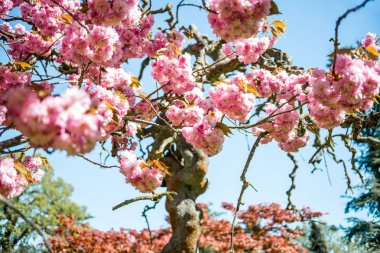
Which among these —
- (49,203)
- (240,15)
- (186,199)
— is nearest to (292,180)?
(186,199)

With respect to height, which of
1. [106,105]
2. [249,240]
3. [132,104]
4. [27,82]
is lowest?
[106,105]

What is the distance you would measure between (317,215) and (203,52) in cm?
663

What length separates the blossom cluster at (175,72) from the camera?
99.5 inches

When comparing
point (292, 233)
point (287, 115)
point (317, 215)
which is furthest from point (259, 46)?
point (317, 215)

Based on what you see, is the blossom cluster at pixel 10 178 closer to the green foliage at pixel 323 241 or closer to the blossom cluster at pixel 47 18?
the blossom cluster at pixel 47 18

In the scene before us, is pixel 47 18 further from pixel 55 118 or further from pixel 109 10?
pixel 55 118

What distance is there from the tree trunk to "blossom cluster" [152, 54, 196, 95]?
2.03 metres

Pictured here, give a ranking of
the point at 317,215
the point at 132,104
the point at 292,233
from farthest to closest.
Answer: the point at 317,215 → the point at 292,233 → the point at 132,104

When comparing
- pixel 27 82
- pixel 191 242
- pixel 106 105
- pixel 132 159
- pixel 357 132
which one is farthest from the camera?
pixel 191 242

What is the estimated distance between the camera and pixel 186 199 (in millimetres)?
4328

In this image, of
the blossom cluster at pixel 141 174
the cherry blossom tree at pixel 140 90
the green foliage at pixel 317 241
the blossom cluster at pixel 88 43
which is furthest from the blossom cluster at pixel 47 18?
the green foliage at pixel 317 241

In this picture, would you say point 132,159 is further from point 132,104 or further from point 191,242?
point 191,242

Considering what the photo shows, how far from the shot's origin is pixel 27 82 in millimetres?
2156

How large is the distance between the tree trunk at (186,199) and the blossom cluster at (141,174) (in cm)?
194
